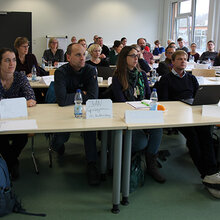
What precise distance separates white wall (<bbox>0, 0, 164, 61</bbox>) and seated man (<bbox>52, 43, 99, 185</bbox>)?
8.44m

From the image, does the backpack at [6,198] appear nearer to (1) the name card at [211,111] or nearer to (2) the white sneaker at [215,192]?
(2) the white sneaker at [215,192]

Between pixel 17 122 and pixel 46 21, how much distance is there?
30.6ft

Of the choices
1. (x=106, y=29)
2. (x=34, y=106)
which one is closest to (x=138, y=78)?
(x=34, y=106)

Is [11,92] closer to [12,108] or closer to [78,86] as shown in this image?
[12,108]

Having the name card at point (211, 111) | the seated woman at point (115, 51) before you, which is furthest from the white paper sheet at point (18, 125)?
the seated woman at point (115, 51)

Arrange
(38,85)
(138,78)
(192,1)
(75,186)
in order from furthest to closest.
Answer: (192,1) → (38,85) → (138,78) → (75,186)

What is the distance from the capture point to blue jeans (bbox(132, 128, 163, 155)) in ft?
8.38

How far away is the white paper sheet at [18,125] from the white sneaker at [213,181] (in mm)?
1524

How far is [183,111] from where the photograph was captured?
8.20 ft

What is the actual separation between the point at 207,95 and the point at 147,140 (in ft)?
2.29

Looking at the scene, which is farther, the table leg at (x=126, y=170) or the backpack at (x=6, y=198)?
the table leg at (x=126, y=170)

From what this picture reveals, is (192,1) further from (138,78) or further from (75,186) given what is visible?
(75,186)

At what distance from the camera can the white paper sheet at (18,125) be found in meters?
1.95

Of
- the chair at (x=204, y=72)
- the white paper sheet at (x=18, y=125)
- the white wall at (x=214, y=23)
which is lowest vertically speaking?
the white paper sheet at (x=18, y=125)
